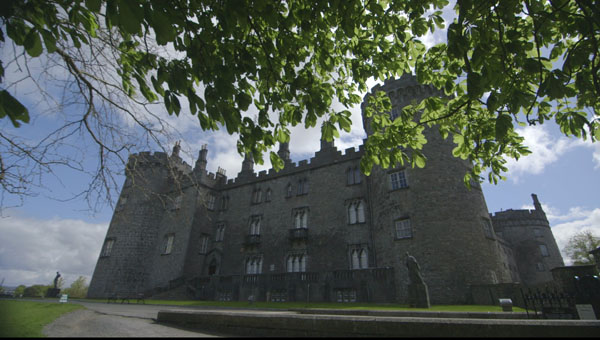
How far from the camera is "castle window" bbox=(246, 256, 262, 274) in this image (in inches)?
955

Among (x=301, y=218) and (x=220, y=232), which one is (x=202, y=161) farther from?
(x=301, y=218)

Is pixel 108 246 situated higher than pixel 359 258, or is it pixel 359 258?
pixel 108 246

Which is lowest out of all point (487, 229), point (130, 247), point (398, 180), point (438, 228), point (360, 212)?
point (438, 228)

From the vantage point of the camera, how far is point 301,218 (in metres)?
24.1

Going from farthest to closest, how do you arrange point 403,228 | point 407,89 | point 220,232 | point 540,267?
point 540,267 < point 220,232 < point 407,89 < point 403,228

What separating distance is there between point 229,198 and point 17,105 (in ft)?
89.2

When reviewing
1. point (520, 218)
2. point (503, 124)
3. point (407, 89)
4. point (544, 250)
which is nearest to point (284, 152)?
point (407, 89)

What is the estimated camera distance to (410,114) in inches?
233

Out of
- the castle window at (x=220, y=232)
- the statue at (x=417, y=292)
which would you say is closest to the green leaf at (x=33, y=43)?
the statue at (x=417, y=292)

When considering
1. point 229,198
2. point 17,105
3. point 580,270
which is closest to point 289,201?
point 229,198

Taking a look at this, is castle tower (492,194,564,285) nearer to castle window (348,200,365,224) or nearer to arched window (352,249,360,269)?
castle window (348,200,365,224)

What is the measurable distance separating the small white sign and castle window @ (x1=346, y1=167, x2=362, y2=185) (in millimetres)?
15724

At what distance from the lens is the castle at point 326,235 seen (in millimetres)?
16453

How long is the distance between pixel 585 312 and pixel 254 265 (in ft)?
70.1
